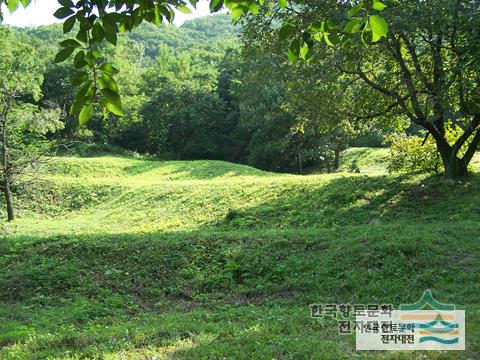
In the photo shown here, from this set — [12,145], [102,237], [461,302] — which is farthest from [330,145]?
[461,302]

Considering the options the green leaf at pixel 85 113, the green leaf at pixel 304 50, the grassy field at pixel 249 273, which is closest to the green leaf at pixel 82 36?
the green leaf at pixel 85 113

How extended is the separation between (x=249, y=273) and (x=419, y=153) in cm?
798

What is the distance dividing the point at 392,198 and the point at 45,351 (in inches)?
363

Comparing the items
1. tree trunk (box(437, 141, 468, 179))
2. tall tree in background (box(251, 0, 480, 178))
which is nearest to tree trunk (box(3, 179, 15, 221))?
tall tree in background (box(251, 0, 480, 178))

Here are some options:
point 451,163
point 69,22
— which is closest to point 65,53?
point 69,22

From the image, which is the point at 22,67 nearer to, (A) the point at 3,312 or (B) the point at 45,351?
(A) the point at 3,312

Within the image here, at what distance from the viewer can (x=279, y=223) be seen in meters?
12.0

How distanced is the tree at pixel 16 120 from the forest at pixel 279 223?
0.26 ft

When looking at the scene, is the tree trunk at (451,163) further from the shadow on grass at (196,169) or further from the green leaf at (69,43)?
the green leaf at (69,43)

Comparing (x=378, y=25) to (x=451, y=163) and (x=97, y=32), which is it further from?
(x=451, y=163)

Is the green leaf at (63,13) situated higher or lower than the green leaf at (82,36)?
higher

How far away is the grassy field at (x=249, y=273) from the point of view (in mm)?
4930

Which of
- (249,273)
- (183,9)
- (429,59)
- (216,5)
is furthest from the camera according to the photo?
(429,59)

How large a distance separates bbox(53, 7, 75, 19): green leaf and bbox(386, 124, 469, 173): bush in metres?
12.6
